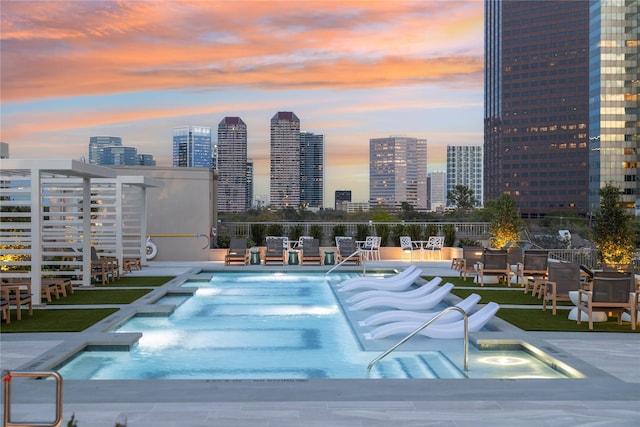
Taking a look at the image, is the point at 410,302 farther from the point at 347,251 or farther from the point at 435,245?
the point at 435,245

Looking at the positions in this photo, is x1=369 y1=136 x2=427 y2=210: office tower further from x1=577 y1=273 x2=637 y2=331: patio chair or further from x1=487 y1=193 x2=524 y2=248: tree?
x1=577 y1=273 x2=637 y2=331: patio chair

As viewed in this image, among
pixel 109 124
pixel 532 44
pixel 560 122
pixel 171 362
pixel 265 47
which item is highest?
pixel 532 44

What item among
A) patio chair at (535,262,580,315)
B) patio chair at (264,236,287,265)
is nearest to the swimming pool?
patio chair at (535,262,580,315)

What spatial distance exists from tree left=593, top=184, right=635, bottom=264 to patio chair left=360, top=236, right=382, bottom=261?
31.4 ft

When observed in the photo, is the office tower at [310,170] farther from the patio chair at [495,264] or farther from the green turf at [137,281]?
the patio chair at [495,264]

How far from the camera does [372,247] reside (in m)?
22.4

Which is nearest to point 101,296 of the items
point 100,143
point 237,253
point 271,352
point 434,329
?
point 271,352

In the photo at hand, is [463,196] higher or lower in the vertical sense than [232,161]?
lower

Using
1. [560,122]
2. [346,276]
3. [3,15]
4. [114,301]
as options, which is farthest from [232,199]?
[560,122]

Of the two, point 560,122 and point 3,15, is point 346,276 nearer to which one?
point 3,15

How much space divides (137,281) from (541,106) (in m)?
140

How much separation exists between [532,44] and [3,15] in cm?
14311

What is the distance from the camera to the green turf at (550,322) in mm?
9664

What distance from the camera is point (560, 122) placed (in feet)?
464
